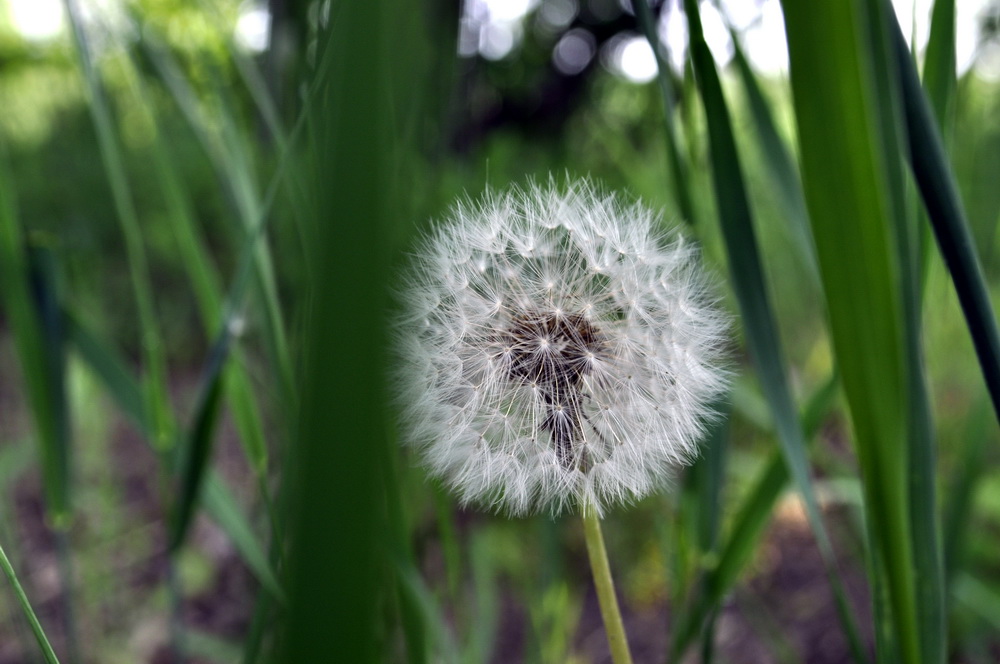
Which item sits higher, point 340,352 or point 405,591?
point 340,352

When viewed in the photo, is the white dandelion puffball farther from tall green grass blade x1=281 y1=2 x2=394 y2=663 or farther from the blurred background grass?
tall green grass blade x1=281 y1=2 x2=394 y2=663

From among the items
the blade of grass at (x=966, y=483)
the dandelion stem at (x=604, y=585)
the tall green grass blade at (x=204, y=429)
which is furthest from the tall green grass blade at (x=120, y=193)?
the blade of grass at (x=966, y=483)

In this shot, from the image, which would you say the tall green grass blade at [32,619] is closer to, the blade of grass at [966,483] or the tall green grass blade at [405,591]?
the tall green grass blade at [405,591]

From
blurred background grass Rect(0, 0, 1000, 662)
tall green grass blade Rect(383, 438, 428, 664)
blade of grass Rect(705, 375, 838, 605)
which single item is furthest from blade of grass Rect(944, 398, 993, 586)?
tall green grass blade Rect(383, 438, 428, 664)

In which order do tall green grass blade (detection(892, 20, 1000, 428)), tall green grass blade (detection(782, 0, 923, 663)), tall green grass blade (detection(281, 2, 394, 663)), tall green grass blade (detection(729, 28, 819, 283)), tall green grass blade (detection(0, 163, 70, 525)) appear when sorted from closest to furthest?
tall green grass blade (detection(281, 2, 394, 663)), tall green grass blade (detection(782, 0, 923, 663)), tall green grass blade (detection(892, 20, 1000, 428)), tall green grass blade (detection(729, 28, 819, 283)), tall green grass blade (detection(0, 163, 70, 525))

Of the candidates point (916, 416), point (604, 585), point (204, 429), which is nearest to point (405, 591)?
point (604, 585)

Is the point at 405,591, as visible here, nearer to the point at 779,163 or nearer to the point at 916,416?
the point at 916,416
